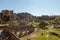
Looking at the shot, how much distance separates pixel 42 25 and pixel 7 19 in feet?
90.8

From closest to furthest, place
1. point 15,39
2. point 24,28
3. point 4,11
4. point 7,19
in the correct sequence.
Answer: point 15,39
point 24,28
point 7,19
point 4,11

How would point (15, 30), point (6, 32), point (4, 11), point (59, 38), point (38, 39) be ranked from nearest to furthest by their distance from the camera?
point (38, 39), point (59, 38), point (6, 32), point (15, 30), point (4, 11)

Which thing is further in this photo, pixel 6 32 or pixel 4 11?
pixel 4 11

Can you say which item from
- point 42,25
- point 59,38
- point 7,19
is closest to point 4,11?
point 7,19

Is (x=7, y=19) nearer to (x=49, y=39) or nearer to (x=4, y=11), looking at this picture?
(x=4, y=11)

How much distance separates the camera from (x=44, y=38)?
32688mm

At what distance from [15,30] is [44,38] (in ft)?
55.5

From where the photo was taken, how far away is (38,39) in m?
31.6

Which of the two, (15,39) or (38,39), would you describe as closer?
(15,39)

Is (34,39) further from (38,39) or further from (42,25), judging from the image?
(42,25)

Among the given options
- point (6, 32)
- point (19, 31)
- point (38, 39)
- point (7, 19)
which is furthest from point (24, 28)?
point (7, 19)

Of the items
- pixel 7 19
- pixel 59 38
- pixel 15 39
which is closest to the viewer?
pixel 15 39

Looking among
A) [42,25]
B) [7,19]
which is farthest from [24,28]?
[7,19]

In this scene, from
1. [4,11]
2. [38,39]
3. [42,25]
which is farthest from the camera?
[4,11]
